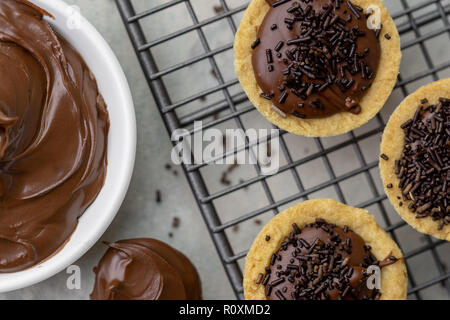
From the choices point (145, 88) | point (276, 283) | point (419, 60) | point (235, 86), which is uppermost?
point (145, 88)

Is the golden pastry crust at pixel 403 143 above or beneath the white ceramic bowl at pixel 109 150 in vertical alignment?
beneath

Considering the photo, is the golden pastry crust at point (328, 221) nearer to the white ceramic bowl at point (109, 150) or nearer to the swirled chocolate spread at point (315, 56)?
the swirled chocolate spread at point (315, 56)

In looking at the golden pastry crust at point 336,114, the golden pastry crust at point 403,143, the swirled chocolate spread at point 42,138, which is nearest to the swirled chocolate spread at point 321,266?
the golden pastry crust at point 403,143

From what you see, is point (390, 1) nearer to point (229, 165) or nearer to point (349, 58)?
point (349, 58)

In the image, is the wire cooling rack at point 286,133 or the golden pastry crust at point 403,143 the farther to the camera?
the wire cooling rack at point 286,133

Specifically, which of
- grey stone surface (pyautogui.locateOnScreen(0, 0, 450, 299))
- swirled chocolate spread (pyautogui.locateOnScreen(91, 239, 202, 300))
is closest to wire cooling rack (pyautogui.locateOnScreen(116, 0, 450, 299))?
grey stone surface (pyautogui.locateOnScreen(0, 0, 450, 299))

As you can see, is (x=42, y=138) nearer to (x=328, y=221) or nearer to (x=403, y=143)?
(x=328, y=221)
